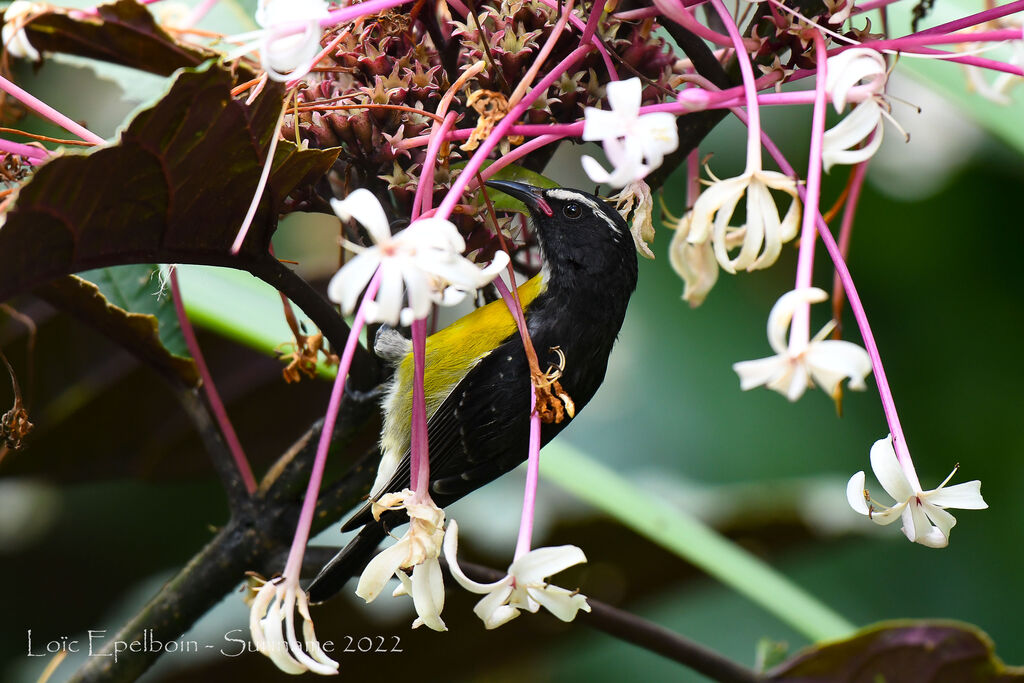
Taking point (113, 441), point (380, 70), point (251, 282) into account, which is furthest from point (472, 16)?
point (113, 441)

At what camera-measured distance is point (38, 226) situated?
1.67 feet

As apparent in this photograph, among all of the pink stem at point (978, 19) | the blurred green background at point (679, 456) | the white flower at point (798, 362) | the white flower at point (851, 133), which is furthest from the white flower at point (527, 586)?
the blurred green background at point (679, 456)

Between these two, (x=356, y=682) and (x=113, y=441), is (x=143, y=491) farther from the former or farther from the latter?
(x=356, y=682)

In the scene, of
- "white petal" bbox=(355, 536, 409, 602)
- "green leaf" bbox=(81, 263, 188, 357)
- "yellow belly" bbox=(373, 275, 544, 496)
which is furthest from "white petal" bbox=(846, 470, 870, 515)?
"green leaf" bbox=(81, 263, 188, 357)

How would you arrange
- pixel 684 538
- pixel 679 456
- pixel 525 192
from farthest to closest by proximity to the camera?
1. pixel 679 456
2. pixel 684 538
3. pixel 525 192

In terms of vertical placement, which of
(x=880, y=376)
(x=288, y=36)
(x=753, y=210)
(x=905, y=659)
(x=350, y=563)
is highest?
(x=288, y=36)

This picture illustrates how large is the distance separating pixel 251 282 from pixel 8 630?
0.54m

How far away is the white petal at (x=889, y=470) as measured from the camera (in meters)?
0.50

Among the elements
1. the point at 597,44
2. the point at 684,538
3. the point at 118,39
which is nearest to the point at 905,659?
the point at 684,538

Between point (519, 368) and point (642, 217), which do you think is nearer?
point (642, 217)

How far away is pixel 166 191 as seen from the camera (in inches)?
21.5

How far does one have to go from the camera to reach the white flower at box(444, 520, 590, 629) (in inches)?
19.4

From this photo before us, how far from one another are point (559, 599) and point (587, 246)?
50 centimetres

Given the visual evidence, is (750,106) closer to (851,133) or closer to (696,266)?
(851,133)
